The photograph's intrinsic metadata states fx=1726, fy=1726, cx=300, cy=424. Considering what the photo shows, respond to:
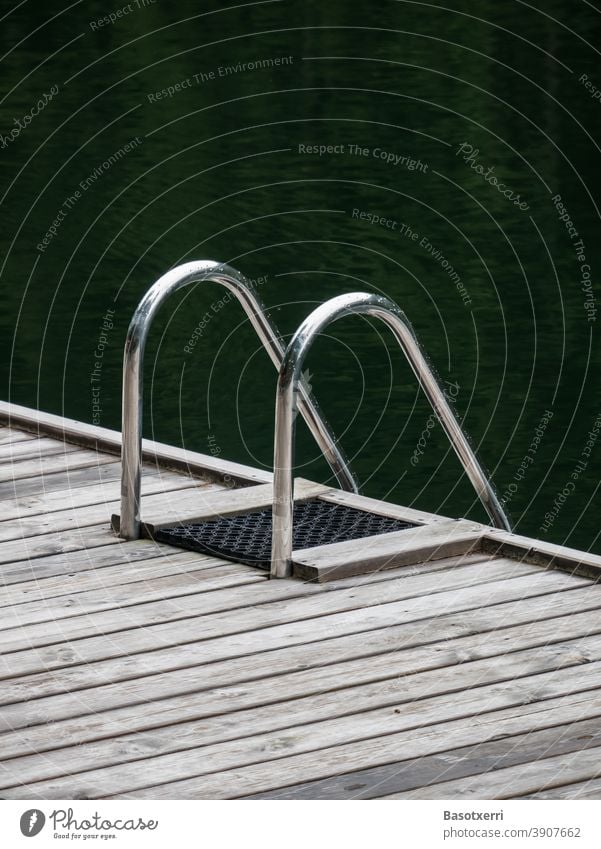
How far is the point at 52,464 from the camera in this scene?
5215mm

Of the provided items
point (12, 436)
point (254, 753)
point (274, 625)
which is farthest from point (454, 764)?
point (12, 436)

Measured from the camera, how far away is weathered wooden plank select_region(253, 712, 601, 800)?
3133mm

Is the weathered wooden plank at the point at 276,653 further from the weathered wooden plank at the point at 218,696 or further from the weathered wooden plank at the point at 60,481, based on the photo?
the weathered wooden plank at the point at 60,481

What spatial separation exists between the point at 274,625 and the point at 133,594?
15.4 inches

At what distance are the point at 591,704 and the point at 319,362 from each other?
6.31 meters

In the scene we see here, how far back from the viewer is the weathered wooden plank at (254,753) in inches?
123

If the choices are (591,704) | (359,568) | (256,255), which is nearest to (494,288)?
(256,255)

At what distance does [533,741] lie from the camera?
3.35m

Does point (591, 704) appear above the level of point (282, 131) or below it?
below

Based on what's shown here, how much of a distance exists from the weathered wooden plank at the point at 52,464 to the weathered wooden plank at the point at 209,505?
447 millimetres

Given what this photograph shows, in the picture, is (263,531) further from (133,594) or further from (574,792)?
(574,792)

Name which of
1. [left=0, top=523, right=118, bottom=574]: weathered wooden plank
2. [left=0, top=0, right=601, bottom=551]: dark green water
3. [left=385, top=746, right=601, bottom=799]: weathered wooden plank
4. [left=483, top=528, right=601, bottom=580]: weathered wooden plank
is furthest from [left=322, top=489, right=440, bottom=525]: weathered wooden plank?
[left=0, top=0, right=601, bottom=551]: dark green water
